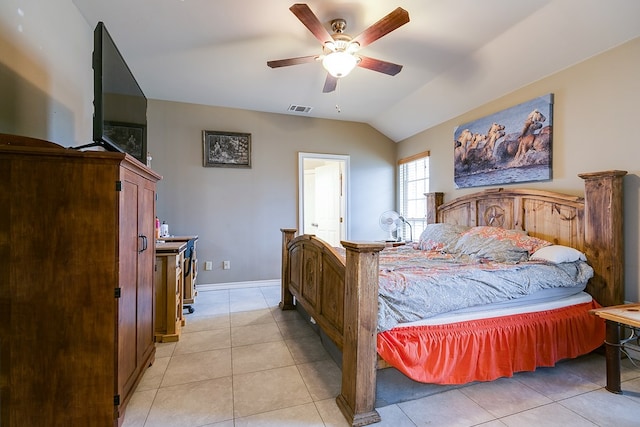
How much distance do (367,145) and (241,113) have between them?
2.13m

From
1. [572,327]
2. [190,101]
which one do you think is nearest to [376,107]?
[190,101]

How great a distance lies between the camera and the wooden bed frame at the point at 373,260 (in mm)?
1507

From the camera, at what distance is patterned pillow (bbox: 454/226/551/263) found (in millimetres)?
2420

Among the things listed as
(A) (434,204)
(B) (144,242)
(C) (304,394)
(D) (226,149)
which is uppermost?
(D) (226,149)

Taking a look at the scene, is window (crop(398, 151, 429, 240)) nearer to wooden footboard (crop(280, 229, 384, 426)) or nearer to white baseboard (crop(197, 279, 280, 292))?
white baseboard (crop(197, 279, 280, 292))

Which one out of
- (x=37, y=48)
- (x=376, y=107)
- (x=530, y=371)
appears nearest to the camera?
(x=37, y=48)

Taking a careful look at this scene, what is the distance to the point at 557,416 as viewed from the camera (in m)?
1.59

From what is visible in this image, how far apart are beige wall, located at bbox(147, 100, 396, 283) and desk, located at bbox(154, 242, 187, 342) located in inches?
65.6

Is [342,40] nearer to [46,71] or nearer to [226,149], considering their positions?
[46,71]

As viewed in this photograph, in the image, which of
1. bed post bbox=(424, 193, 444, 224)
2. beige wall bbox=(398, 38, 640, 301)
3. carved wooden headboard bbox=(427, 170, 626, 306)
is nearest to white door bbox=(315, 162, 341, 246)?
bed post bbox=(424, 193, 444, 224)

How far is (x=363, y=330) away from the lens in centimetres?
150

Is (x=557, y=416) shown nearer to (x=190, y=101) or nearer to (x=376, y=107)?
(x=376, y=107)

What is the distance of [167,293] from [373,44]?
287 centimetres

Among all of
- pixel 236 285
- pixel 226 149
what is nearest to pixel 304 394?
pixel 236 285
